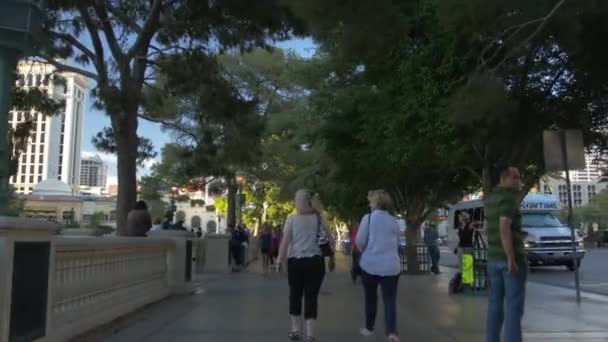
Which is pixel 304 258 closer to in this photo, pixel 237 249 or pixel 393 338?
pixel 393 338

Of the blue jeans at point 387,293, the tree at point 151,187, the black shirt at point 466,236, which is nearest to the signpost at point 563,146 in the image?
the black shirt at point 466,236

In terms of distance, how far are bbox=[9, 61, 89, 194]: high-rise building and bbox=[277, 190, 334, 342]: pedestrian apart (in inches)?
168

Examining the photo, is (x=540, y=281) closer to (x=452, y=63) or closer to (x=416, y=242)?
(x=416, y=242)

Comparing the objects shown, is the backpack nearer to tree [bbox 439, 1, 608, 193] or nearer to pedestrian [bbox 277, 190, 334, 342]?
tree [bbox 439, 1, 608, 193]

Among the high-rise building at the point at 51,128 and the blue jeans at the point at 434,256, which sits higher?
the high-rise building at the point at 51,128

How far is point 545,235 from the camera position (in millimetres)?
24047

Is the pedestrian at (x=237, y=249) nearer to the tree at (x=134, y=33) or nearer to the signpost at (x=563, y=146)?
the tree at (x=134, y=33)

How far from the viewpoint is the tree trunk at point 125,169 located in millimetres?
13852

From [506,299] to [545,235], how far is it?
1864 cm

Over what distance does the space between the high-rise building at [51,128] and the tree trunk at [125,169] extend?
1.99 m

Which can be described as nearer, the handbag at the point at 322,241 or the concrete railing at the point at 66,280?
the concrete railing at the point at 66,280

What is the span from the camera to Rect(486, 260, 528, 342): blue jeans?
6555 millimetres

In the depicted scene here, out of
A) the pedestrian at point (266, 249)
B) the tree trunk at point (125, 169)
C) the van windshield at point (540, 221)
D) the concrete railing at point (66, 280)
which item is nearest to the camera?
the concrete railing at point (66, 280)

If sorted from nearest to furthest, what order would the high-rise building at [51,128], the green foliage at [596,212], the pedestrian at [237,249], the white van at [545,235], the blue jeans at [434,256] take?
the high-rise building at [51,128], the blue jeans at [434,256], the white van at [545,235], the pedestrian at [237,249], the green foliage at [596,212]
